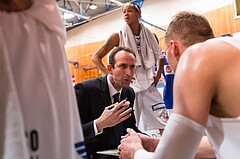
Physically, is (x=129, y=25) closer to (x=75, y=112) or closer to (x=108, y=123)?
(x=108, y=123)

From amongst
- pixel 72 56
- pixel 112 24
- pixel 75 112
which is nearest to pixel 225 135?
pixel 75 112

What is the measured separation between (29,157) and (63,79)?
158mm

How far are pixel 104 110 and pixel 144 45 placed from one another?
4.38 ft

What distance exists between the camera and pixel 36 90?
0.61 m

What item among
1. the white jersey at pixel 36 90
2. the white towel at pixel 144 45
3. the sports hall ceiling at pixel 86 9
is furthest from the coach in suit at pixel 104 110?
the sports hall ceiling at pixel 86 9

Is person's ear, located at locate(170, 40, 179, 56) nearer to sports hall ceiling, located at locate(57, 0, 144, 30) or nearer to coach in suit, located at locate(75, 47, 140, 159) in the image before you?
coach in suit, located at locate(75, 47, 140, 159)

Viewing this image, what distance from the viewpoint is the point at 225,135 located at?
3.61ft

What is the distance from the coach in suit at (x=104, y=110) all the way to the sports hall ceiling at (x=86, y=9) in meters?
6.37

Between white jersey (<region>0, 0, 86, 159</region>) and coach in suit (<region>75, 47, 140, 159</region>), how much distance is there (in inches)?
40.7

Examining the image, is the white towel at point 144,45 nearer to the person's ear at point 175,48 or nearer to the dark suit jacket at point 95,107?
the dark suit jacket at point 95,107

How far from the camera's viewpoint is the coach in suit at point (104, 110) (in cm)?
172

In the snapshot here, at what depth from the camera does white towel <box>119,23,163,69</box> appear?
2.93m

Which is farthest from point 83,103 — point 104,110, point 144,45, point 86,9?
point 86,9

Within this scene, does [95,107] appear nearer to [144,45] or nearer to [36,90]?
[144,45]
